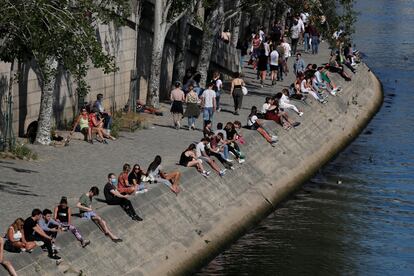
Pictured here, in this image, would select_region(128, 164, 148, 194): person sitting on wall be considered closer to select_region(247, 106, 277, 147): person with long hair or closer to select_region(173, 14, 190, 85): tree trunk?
select_region(247, 106, 277, 147): person with long hair

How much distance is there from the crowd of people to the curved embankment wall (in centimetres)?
29

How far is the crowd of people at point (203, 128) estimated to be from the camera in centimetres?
2616

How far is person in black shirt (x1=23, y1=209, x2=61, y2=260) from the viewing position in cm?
2572

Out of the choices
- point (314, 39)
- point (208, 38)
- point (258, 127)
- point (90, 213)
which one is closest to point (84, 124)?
point (258, 127)

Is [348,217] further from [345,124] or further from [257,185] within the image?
[345,124]

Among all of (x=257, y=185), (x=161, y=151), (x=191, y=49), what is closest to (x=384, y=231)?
(x=257, y=185)

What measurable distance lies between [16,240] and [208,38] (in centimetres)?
2417

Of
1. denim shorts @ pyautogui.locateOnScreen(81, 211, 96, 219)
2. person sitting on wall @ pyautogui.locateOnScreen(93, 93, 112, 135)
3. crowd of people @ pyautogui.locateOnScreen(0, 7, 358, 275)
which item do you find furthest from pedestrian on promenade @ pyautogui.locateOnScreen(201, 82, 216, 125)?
denim shorts @ pyautogui.locateOnScreen(81, 211, 96, 219)

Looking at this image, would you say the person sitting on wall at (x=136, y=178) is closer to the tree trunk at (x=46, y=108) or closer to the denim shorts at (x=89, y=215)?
the denim shorts at (x=89, y=215)

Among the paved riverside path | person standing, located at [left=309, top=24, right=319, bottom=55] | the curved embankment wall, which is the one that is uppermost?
person standing, located at [left=309, top=24, right=319, bottom=55]

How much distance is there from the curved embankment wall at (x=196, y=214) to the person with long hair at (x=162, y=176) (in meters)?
0.30

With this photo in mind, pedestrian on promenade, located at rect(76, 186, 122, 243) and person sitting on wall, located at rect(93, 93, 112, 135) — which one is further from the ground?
person sitting on wall, located at rect(93, 93, 112, 135)

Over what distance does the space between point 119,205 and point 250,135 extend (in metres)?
12.1

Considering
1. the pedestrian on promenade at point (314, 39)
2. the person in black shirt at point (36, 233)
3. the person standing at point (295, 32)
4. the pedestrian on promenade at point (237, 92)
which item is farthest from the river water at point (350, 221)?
the pedestrian on promenade at point (314, 39)
